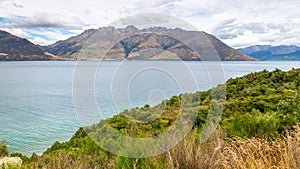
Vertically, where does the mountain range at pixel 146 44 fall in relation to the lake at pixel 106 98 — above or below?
above

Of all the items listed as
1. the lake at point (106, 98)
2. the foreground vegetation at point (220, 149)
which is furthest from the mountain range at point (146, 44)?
the foreground vegetation at point (220, 149)

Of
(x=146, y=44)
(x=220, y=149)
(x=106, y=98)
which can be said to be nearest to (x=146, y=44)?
(x=146, y=44)

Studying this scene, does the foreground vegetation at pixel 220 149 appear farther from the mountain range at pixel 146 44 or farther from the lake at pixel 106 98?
the mountain range at pixel 146 44

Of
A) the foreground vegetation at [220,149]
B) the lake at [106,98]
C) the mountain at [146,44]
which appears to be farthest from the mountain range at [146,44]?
the foreground vegetation at [220,149]

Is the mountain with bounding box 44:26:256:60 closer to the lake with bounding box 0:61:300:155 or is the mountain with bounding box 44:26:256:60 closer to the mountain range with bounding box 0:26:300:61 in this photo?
the mountain range with bounding box 0:26:300:61

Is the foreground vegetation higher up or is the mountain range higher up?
the mountain range

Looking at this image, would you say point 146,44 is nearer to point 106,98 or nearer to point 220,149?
point 220,149

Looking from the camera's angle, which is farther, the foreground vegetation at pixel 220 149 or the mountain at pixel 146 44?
the mountain at pixel 146 44

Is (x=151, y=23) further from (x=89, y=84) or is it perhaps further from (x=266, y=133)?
(x=266, y=133)

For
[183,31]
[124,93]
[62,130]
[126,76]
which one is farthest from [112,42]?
[62,130]

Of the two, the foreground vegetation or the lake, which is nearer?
the foreground vegetation

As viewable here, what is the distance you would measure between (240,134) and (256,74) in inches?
971

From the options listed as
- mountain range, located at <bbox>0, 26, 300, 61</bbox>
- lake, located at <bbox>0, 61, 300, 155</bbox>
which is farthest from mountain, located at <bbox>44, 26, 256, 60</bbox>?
lake, located at <bbox>0, 61, 300, 155</bbox>

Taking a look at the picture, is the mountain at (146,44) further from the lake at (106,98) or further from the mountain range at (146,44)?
the lake at (106,98)
